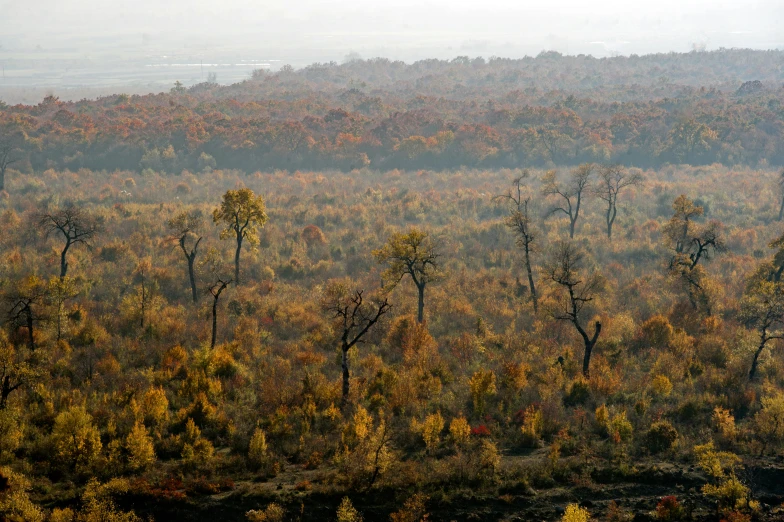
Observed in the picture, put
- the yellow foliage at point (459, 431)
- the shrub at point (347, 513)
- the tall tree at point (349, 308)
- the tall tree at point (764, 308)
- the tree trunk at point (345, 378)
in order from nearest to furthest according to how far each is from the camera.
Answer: the shrub at point (347, 513) → the yellow foliage at point (459, 431) → the tree trunk at point (345, 378) → the tall tree at point (764, 308) → the tall tree at point (349, 308)

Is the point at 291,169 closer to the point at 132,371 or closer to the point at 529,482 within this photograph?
the point at 132,371

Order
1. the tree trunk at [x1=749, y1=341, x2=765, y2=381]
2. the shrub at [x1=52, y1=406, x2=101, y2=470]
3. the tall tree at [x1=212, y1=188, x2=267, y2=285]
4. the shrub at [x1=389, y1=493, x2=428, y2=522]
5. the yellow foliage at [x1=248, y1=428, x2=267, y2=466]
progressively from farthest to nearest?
1. the tall tree at [x1=212, y1=188, x2=267, y2=285]
2. the tree trunk at [x1=749, y1=341, x2=765, y2=381]
3. the yellow foliage at [x1=248, y1=428, x2=267, y2=466]
4. the shrub at [x1=52, y1=406, x2=101, y2=470]
5. the shrub at [x1=389, y1=493, x2=428, y2=522]

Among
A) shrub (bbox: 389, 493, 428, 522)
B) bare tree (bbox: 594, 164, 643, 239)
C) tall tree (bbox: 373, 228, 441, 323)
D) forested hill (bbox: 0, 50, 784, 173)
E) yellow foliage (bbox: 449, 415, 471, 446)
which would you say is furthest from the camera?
forested hill (bbox: 0, 50, 784, 173)

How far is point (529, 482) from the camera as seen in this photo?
1762 cm

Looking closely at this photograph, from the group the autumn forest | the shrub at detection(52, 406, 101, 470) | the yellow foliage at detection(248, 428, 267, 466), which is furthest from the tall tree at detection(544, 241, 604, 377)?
the shrub at detection(52, 406, 101, 470)

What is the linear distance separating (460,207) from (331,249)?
17.0m

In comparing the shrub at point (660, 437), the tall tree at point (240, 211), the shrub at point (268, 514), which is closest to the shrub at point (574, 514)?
the shrub at point (660, 437)

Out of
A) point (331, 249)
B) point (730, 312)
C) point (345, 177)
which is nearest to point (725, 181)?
point (730, 312)

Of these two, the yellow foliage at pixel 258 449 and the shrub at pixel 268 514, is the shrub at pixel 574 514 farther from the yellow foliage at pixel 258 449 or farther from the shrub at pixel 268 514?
the yellow foliage at pixel 258 449

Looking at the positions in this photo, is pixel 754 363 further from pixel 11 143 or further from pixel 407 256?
pixel 11 143

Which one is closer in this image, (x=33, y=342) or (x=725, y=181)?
(x=33, y=342)

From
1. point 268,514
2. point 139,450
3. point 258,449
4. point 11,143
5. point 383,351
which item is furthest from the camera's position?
point 11,143

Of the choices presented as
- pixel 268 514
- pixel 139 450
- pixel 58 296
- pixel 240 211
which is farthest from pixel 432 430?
pixel 240 211

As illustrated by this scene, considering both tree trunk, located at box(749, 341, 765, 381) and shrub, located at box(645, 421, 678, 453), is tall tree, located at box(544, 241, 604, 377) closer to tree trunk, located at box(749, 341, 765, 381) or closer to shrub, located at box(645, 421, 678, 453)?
shrub, located at box(645, 421, 678, 453)
